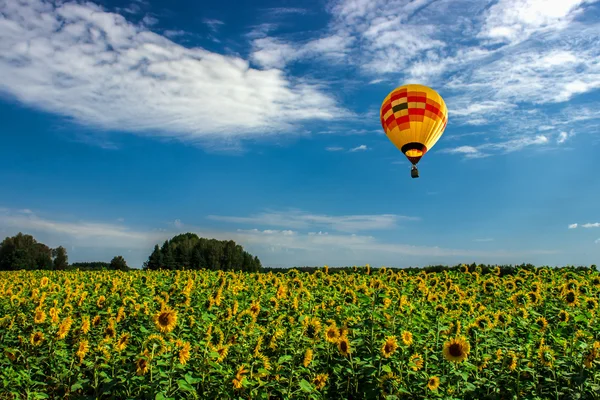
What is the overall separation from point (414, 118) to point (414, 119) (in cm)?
4

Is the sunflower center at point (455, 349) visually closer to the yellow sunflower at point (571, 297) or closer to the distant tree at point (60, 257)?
the yellow sunflower at point (571, 297)

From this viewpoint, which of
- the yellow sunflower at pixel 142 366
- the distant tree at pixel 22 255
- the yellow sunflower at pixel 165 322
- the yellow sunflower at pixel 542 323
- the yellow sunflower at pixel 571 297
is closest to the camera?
the yellow sunflower at pixel 142 366

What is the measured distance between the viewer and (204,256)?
46531 mm

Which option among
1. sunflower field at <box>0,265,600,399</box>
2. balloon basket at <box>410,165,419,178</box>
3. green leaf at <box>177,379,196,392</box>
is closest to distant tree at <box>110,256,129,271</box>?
balloon basket at <box>410,165,419,178</box>

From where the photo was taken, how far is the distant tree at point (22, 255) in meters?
42.2

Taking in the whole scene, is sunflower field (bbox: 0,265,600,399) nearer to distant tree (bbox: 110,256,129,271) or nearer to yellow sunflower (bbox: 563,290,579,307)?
yellow sunflower (bbox: 563,290,579,307)

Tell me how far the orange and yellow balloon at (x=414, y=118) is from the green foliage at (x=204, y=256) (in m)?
23.5

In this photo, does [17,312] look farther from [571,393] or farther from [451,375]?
[571,393]

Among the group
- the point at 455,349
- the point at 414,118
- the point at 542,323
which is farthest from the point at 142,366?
the point at 414,118

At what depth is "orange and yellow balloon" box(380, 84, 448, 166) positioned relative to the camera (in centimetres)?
2089

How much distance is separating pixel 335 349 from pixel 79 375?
3.81m

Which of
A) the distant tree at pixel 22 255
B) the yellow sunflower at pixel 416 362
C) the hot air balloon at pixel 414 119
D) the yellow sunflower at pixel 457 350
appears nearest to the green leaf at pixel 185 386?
the yellow sunflower at pixel 416 362

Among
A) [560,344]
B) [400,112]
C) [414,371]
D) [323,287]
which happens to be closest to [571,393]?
[560,344]

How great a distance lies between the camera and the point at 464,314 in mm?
9555
